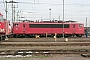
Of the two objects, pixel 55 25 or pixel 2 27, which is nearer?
pixel 2 27

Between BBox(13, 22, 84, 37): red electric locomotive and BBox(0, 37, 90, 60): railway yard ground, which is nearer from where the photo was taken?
BBox(0, 37, 90, 60): railway yard ground

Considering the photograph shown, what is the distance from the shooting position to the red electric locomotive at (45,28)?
1777 inches

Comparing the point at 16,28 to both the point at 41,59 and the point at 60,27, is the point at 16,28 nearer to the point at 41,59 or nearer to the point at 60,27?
the point at 60,27

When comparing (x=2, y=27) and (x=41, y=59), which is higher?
(x=2, y=27)

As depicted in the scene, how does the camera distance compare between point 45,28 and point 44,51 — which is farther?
point 45,28

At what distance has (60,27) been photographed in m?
46.2

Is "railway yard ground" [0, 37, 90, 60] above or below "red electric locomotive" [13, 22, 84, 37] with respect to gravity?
below

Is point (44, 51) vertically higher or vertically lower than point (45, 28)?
lower

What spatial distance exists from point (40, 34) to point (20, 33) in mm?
4583

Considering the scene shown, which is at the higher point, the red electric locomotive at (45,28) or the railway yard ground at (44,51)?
the red electric locomotive at (45,28)

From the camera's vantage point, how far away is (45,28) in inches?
1802

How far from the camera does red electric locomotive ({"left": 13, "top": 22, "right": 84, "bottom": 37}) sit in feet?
148

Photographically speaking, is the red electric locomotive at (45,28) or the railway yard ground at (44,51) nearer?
the railway yard ground at (44,51)

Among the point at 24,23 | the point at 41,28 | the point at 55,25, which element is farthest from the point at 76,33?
the point at 24,23
